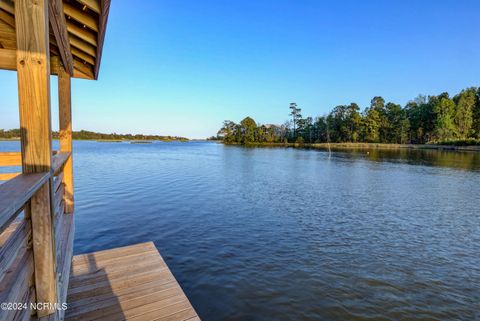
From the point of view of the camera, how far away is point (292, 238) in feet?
25.0

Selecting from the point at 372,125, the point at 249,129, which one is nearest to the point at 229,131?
the point at 249,129

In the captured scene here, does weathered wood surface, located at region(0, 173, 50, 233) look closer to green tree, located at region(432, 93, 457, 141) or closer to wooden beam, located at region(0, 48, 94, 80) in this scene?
wooden beam, located at region(0, 48, 94, 80)

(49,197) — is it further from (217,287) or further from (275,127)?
(275,127)

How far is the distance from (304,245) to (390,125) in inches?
3152

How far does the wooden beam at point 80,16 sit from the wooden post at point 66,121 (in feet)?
4.56

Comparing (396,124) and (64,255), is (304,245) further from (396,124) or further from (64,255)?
(396,124)

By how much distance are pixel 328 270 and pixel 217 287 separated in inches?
101

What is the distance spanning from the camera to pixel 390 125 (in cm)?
7438

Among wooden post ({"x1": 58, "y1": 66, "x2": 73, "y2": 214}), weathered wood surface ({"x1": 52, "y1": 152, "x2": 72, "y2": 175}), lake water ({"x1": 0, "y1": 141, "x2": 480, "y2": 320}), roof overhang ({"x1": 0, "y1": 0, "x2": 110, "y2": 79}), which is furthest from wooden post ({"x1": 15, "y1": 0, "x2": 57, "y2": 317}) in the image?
lake water ({"x1": 0, "y1": 141, "x2": 480, "y2": 320})

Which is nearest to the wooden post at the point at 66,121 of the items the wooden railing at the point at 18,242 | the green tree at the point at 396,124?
the wooden railing at the point at 18,242

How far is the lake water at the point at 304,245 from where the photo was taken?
15.4 ft

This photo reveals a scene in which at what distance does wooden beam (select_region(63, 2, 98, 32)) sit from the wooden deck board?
3.33 meters

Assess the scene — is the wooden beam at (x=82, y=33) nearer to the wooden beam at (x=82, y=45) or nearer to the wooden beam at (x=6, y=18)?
the wooden beam at (x=82, y=45)

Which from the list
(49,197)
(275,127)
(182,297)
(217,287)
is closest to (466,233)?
(217,287)
